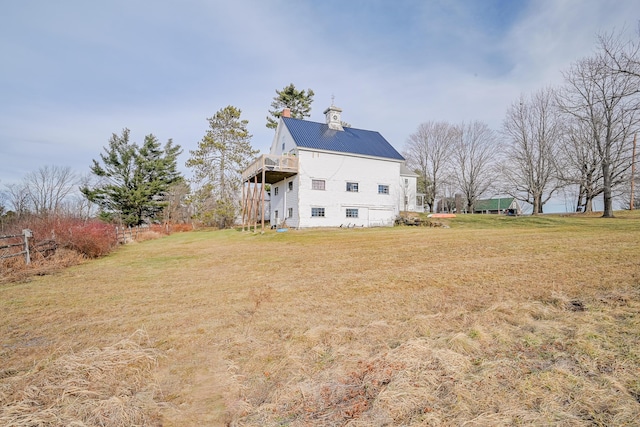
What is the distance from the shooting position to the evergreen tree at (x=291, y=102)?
34.6 meters

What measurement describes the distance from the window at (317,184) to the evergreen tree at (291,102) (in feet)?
57.6

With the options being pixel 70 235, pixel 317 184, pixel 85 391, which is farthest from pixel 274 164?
pixel 85 391

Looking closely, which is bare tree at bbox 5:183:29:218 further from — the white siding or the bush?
the white siding

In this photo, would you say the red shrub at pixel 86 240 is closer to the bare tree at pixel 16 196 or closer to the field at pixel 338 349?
the field at pixel 338 349

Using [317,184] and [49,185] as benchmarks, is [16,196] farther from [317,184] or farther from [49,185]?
[317,184]

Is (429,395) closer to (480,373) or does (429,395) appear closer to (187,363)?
(480,373)

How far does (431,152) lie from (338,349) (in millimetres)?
39413

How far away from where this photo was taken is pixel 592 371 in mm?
2361

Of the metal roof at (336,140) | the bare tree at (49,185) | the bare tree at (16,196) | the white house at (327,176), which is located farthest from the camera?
the bare tree at (49,185)

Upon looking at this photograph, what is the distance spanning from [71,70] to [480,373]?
848 inches

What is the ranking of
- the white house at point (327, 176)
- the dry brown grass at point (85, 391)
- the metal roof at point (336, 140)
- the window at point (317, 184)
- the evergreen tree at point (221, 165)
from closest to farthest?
the dry brown grass at point (85, 391) → the white house at point (327, 176) → the window at point (317, 184) → the metal roof at point (336, 140) → the evergreen tree at point (221, 165)

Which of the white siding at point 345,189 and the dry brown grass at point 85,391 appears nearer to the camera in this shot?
the dry brown grass at point 85,391

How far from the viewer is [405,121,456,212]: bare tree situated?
3659 centimetres

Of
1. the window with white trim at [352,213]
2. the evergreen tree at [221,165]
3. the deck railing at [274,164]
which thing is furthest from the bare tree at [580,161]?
the evergreen tree at [221,165]
